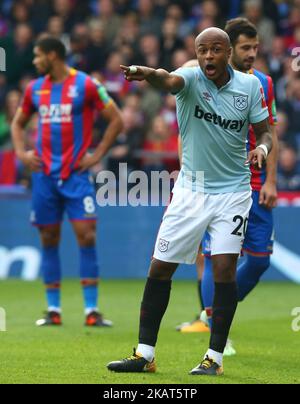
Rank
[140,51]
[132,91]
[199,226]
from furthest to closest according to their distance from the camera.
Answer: [140,51] → [132,91] → [199,226]

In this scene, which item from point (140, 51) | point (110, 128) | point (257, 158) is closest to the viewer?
point (257, 158)

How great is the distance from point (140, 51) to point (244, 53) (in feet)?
30.5

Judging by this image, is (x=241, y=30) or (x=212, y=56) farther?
(x=241, y=30)

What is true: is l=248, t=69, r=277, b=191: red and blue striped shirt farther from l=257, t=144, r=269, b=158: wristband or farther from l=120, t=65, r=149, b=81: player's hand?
l=120, t=65, r=149, b=81: player's hand

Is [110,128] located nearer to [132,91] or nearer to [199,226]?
[199,226]

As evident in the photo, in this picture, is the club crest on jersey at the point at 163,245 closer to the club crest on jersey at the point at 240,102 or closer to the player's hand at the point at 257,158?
the player's hand at the point at 257,158

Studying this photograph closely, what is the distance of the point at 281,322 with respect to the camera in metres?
10.2

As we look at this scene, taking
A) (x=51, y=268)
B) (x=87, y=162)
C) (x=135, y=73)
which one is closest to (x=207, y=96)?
(x=135, y=73)

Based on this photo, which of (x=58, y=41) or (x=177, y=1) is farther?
(x=177, y=1)

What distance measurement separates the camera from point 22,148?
10438mm

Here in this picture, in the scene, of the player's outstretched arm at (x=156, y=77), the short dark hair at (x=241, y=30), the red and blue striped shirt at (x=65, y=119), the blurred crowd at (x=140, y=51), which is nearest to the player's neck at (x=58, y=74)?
the red and blue striped shirt at (x=65, y=119)
